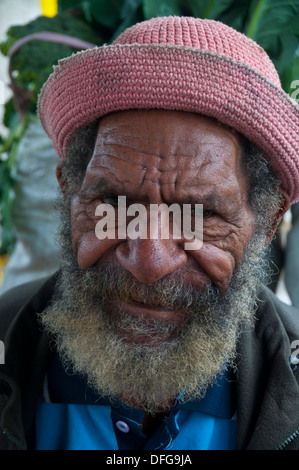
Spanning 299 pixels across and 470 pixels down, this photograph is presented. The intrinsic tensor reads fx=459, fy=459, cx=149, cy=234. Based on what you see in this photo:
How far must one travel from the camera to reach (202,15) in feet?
7.07

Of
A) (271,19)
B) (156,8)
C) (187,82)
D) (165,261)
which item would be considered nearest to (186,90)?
(187,82)

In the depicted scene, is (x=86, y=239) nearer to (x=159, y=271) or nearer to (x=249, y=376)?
(x=159, y=271)

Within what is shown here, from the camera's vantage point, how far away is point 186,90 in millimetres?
1307

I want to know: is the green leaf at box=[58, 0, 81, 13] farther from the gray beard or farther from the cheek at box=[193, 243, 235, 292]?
the cheek at box=[193, 243, 235, 292]

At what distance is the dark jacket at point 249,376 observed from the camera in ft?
4.70

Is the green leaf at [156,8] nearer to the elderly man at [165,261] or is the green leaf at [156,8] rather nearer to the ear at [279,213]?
the elderly man at [165,261]

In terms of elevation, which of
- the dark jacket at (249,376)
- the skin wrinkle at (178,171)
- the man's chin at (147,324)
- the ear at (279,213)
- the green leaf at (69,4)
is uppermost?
the green leaf at (69,4)

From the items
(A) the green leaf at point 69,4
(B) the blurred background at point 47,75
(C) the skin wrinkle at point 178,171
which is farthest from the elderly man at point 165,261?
(A) the green leaf at point 69,4

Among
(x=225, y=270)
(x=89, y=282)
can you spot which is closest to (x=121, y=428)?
(x=89, y=282)

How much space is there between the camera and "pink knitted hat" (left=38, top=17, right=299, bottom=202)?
51.9 inches

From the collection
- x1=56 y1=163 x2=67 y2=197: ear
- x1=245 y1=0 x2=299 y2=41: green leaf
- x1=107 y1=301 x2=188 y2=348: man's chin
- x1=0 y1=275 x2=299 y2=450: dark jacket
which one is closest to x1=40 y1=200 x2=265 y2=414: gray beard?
x1=107 y1=301 x2=188 y2=348: man's chin

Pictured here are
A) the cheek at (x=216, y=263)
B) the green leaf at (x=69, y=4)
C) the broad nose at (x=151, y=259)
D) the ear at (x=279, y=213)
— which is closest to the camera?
the broad nose at (x=151, y=259)

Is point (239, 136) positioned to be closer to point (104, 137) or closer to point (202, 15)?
point (104, 137)
